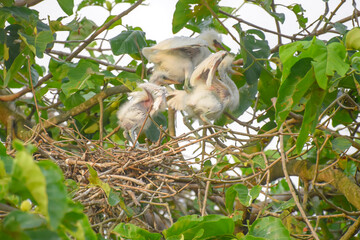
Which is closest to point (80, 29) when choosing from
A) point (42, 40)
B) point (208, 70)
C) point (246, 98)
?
point (42, 40)

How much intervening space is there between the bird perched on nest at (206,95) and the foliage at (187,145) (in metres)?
0.10

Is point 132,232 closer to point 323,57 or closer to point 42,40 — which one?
point 323,57

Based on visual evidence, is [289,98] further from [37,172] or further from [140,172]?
[140,172]

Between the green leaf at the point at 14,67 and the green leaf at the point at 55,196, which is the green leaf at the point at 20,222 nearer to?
the green leaf at the point at 55,196

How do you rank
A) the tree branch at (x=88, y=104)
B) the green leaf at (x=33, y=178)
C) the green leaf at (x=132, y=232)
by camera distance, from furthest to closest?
the tree branch at (x=88, y=104) → the green leaf at (x=132, y=232) → the green leaf at (x=33, y=178)

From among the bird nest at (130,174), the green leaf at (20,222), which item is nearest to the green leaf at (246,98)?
the bird nest at (130,174)

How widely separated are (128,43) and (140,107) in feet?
1.06

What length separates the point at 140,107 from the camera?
2.12 m

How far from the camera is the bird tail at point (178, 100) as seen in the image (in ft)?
6.74

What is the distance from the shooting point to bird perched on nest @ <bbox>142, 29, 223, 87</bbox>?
202cm

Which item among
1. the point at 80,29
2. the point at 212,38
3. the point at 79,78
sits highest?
the point at 80,29

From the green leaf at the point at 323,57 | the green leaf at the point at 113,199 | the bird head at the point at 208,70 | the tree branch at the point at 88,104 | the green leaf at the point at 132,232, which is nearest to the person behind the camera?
the green leaf at the point at 323,57

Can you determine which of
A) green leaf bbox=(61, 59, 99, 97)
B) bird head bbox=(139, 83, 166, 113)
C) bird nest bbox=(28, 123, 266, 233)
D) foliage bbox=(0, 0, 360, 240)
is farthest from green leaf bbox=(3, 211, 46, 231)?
green leaf bbox=(61, 59, 99, 97)

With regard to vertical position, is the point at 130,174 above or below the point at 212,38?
below
